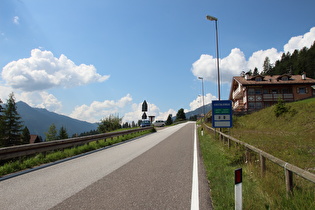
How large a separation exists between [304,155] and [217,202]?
7120 millimetres

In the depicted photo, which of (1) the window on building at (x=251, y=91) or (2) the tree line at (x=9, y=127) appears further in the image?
(1) the window on building at (x=251, y=91)

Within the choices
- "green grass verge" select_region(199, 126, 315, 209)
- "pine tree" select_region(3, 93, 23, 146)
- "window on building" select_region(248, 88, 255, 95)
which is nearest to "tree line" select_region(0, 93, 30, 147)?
"pine tree" select_region(3, 93, 23, 146)

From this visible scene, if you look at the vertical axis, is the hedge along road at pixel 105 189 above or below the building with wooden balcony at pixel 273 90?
below

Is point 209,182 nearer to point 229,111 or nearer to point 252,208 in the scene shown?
point 252,208

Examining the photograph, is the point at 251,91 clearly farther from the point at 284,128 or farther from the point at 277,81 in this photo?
the point at 284,128

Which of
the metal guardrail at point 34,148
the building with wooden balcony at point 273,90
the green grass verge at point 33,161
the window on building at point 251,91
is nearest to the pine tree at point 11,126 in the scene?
the metal guardrail at point 34,148

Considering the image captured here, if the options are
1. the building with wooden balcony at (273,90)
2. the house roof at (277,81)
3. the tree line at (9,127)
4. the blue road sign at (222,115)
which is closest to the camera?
the blue road sign at (222,115)

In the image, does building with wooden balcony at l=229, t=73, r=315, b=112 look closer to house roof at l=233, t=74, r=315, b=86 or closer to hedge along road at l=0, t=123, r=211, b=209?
house roof at l=233, t=74, r=315, b=86

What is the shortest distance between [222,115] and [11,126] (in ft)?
153

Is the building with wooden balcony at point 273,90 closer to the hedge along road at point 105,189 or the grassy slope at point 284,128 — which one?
the grassy slope at point 284,128

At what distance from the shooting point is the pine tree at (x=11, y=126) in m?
43.2

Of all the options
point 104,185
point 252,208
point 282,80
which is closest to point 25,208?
point 104,185

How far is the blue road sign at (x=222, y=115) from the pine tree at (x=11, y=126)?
143 feet

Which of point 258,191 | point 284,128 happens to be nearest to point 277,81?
point 284,128
